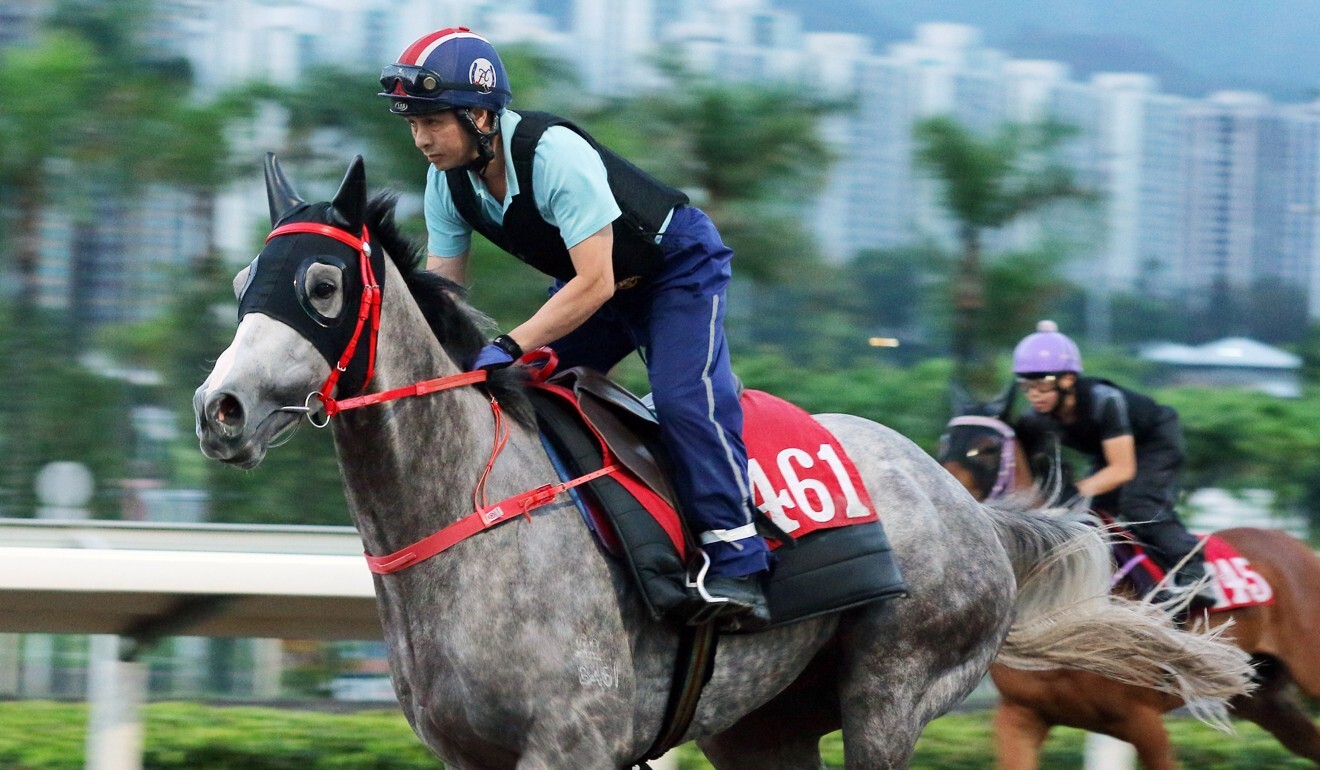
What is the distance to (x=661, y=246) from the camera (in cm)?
353

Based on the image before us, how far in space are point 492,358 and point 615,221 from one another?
0.41m

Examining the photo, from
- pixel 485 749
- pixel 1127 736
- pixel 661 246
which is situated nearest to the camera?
pixel 485 749

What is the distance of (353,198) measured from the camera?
3.05m

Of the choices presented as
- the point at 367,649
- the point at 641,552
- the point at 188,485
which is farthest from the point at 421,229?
the point at 641,552

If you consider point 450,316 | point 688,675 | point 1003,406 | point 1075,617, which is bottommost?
point 1075,617

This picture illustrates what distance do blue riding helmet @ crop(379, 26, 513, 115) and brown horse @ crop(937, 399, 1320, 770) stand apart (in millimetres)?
2312

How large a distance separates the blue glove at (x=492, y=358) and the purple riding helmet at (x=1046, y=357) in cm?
306

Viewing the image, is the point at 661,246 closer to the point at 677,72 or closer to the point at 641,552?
the point at 641,552

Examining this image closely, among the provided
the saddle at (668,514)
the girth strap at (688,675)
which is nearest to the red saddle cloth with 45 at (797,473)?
the saddle at (668,514)

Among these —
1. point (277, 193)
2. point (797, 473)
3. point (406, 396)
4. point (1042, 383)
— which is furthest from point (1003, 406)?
point (277, 193)

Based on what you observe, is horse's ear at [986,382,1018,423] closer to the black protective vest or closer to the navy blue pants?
the navy blue pants

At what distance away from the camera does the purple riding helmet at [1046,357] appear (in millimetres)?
5918

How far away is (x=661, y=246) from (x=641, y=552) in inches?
27.6

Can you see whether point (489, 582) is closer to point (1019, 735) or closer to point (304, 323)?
point (304, 323)
